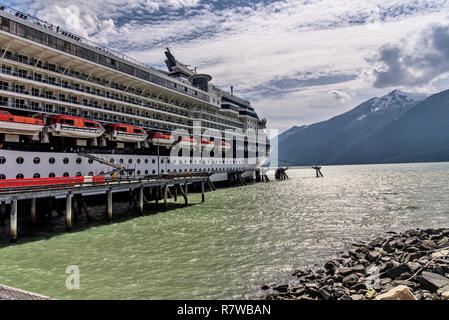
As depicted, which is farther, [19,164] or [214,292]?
[19,164]

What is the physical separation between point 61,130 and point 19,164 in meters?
5.43

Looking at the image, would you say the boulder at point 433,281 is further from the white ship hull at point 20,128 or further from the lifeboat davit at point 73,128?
the lifeboat davit at point 73,128

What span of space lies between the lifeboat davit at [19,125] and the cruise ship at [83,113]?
0.07 m

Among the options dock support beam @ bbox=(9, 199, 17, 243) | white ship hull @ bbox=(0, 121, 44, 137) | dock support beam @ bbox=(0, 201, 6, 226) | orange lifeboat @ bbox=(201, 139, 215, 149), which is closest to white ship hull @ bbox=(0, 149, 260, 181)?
white ship hull @ bbox=(0, 121, 44, 137)

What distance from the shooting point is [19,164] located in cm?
2452

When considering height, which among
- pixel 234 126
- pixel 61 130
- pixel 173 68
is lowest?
pixel 61 130

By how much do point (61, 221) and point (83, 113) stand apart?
1553 centimetres

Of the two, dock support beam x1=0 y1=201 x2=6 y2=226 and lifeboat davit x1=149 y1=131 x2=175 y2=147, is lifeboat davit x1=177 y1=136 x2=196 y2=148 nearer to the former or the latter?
lifeboat davit x1=149 y1=131 x2=175 y2=147

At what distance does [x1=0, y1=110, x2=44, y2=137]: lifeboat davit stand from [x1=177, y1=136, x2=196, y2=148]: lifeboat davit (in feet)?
74.1

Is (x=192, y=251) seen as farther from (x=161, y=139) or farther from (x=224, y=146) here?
(x=224, y=146)

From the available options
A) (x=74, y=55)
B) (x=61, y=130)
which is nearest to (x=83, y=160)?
(x=61, y=130)

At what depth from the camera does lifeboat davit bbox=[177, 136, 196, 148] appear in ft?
155

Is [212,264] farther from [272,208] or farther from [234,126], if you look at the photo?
[234,126]

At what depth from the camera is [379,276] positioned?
1090 cm
